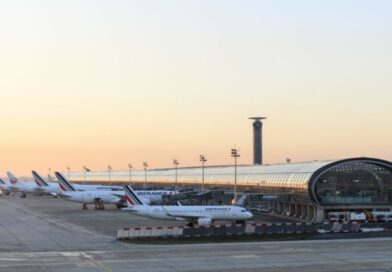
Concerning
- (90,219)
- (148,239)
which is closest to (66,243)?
(148,239)

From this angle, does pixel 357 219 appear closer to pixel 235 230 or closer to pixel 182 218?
pixel 182 218

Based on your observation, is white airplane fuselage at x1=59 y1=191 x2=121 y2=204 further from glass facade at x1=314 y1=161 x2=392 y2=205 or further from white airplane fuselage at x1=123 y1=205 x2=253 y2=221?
glass facade at x1=314 y1=161 x2=392 y2=205

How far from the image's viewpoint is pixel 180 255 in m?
46.8

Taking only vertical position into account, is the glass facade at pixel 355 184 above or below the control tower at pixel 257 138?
below

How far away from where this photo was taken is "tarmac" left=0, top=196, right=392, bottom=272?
40.8 m

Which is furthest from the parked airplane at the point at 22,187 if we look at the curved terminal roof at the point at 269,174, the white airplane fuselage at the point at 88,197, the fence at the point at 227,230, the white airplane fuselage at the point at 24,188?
the fence at the point at 227,230

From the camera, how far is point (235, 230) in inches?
2437

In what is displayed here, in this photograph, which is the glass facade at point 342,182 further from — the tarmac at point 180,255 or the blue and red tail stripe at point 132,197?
the tarmac at point 180,255

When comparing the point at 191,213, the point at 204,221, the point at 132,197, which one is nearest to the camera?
the point at 204,221

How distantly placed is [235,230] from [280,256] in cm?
1568

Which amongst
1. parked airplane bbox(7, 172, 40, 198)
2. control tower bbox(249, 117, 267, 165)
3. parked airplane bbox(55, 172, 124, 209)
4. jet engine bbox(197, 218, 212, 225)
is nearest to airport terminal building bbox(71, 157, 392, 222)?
jet engine bbox(197, 218, 212, 225)

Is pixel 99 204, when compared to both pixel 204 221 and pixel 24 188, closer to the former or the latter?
pixel 204 221

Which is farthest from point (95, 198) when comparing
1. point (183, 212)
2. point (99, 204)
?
point (183, 212)

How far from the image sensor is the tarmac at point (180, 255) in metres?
40.8
